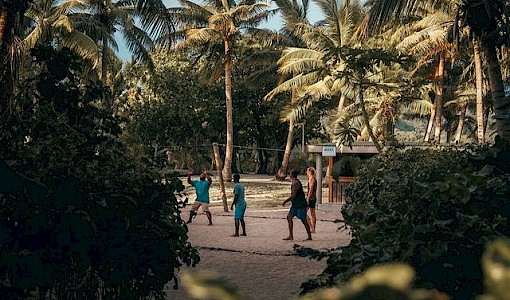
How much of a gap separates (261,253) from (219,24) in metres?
23.2

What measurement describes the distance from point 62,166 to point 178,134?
40.7 metres

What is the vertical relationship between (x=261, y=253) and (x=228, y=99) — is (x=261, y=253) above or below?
below

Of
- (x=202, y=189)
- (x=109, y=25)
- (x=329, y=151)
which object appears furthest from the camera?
(x=109, y=25)

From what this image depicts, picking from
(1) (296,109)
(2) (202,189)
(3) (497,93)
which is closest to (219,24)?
(1) (296,109)

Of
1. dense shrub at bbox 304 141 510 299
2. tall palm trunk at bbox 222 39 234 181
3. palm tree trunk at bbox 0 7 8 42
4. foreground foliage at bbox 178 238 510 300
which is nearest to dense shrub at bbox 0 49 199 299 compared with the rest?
palm tree trunk at bbox 0 7 8 42

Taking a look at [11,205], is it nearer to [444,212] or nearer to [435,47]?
[444,212]

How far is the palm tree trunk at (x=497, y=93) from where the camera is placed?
1030 cm

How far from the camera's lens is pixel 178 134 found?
147 feet

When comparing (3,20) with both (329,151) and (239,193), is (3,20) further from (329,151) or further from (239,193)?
(329,151)

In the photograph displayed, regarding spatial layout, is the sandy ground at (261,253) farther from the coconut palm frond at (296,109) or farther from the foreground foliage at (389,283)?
the coconut palm frond at (296,109)

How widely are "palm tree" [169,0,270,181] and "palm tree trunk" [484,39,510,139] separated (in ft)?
71.8

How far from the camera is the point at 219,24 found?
33562mm

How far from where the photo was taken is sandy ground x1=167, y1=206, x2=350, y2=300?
9.06 metres

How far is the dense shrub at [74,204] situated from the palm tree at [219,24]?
92.6 ft
